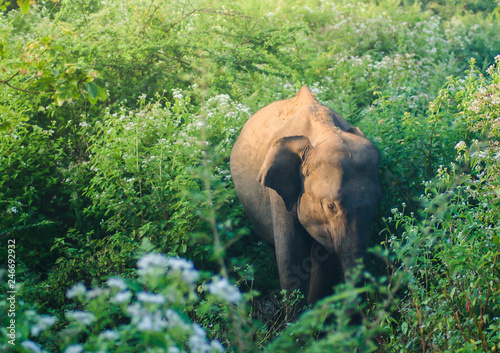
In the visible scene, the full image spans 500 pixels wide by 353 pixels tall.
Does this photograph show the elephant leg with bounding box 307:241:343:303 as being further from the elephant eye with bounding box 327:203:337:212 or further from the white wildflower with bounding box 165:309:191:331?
the white wildflower with bounding box 165:309:191:331

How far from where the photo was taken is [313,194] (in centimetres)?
465

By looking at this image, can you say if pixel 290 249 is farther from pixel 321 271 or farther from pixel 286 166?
pixel 286 166

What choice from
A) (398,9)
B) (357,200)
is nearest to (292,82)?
(357,200)

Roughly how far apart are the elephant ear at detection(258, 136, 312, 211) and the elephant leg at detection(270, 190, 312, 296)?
20 cm

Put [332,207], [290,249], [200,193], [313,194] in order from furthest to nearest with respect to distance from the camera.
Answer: [200,193], [290,249], [313,194], [332,207]

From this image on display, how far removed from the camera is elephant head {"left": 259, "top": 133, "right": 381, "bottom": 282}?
4.36 meters

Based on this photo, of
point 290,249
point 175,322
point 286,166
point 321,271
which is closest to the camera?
point 175,322

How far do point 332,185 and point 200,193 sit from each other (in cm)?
153

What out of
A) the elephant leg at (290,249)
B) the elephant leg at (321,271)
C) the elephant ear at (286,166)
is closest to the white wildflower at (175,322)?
the elephant ear at (286,166)

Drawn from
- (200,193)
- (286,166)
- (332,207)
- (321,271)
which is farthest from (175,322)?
(200,193)

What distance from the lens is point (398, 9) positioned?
49.4ft

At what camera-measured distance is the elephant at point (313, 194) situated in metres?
4.39

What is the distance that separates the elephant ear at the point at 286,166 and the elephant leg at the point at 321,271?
60 cm

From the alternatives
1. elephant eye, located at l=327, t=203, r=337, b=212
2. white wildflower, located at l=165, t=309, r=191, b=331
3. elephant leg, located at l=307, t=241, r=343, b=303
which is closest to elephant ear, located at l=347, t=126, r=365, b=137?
elephant eye, located at l=327, t=203, r=337, b=212
